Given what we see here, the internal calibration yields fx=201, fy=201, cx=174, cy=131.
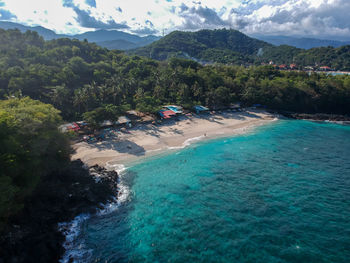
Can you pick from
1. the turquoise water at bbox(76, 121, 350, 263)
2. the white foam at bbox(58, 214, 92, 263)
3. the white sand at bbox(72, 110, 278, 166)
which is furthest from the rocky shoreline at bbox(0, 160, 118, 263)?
the white sand at bbox(72, 110, 278, 166)

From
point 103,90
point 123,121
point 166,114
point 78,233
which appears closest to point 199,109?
point 166,114

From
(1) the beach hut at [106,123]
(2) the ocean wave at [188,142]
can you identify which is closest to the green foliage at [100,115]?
(1) the beach hut at [106,123]

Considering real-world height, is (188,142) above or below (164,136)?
below

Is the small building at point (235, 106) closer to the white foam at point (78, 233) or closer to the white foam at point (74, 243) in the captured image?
the white foam at point (78, 233)

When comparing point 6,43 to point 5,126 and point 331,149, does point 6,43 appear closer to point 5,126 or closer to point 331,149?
point 5,126

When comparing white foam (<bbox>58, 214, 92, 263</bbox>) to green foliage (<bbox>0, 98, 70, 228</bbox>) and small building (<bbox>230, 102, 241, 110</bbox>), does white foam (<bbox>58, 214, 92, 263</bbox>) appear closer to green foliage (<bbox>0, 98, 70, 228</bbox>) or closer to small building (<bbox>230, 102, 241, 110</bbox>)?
green foliage (<bbox>0, 98, 70, 228</bbox>)

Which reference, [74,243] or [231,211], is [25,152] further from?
[231,211]
